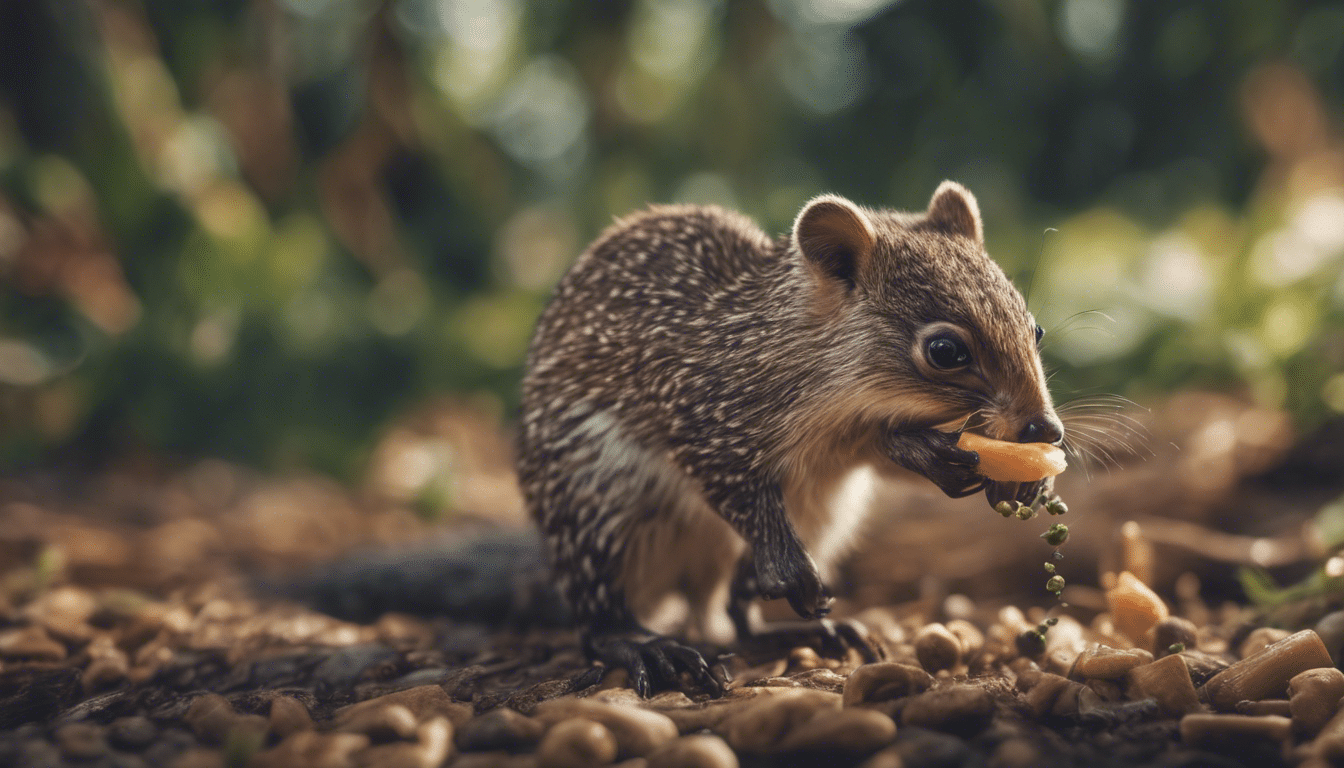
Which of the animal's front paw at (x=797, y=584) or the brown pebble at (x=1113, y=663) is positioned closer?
the brown pebble at (x=1113, y=663)

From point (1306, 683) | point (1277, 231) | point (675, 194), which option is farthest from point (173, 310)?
point (1277, 231)

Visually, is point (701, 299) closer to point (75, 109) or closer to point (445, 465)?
point (445, 465)

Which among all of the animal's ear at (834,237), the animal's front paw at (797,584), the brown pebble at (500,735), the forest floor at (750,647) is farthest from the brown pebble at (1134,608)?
the brown pebble at (500,735)

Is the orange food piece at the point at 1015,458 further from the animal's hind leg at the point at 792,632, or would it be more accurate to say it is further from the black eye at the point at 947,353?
the animal's hind leg at the point at 792,632

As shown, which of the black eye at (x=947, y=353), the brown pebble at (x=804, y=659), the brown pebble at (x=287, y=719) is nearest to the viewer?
the brown pebble at (x=287, y=719)

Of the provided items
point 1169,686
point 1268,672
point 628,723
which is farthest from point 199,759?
point 1268,672

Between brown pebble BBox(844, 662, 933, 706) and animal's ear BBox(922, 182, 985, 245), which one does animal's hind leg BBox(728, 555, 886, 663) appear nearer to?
brown pebble BBox(844, 662, 933, 706)

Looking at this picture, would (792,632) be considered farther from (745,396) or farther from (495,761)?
(495,761)
